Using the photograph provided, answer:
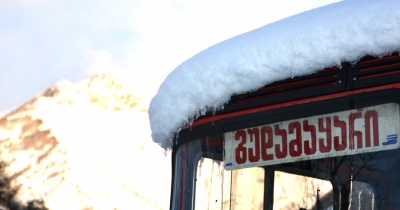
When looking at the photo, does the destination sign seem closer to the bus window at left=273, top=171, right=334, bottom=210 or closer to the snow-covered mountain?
the bus window at left=273, top=171, right=334, bottom=210

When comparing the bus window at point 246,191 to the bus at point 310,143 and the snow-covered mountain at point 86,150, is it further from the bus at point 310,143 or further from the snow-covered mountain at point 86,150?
the snow-covered mountain at point 86,150

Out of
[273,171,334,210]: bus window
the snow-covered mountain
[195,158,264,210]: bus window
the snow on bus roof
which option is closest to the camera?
the snow on bus roof

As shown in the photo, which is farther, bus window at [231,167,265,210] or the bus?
bus window at [231,167,265,210]

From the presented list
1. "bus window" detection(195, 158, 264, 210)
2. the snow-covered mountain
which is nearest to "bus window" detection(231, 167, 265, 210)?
"bus window" detection(195, 158, 264, 210)

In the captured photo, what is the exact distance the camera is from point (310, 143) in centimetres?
311

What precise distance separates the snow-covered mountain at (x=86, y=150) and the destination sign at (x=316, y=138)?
9829 mm

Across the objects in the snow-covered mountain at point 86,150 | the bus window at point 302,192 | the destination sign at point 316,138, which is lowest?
the bus window at point 302,192

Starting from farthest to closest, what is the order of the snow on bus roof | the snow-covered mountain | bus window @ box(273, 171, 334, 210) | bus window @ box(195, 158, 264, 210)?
1. the snow-covered mountain
2. bus window @ box(195, 158, 264, 210)
3. bus window @ box(273, 171, 334, 210)
4. the snow on bus roof

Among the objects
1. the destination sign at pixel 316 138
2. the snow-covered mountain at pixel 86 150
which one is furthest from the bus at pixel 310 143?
the snow-covered mountain at pixel 86 150

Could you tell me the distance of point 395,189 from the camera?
2973 mm

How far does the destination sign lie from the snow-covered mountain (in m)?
9.83

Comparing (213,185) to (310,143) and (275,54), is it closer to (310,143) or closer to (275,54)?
(310,143)

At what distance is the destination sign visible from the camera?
2.91m

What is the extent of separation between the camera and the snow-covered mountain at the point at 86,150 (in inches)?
523
